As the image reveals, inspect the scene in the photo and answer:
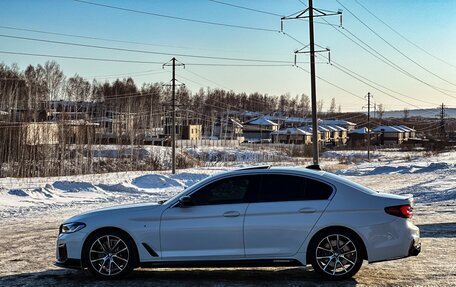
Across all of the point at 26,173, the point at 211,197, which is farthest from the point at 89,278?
the point at 26,173

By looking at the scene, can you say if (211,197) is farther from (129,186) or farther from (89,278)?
(129,186)

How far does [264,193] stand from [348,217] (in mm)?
1141

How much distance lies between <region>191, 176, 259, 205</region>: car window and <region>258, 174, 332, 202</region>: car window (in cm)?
18

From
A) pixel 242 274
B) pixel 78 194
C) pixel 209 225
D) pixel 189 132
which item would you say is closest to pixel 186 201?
pixel 209 225

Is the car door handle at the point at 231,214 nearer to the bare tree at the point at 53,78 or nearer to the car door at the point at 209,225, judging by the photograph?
the car door at the point at 209,225

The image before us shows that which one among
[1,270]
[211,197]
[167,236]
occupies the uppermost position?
[211,197]

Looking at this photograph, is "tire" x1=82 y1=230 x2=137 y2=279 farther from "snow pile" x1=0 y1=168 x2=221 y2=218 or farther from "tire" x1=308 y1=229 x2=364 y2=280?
"snow pile" x1=0 y1=168 x2=221 y2=218

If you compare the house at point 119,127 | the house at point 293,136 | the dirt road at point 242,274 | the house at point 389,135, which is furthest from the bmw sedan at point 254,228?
the house at point 389,135

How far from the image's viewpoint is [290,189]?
23.7 ft

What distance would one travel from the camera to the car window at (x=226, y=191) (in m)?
7.23

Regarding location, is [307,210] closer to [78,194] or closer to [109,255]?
[109,255]

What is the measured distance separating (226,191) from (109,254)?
5.91 ft

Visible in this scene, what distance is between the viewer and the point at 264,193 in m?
7.22

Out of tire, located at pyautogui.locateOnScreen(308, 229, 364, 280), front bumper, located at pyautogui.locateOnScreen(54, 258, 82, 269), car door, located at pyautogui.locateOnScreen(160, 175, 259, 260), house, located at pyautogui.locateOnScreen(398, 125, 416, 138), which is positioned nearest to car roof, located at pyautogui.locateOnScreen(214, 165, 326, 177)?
car door, located at pyautogui.locateOnScreen(160, 175, 259, 260)
